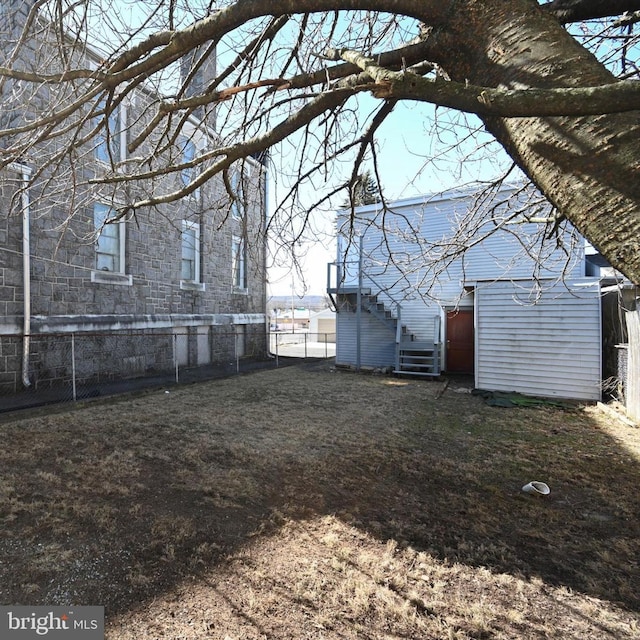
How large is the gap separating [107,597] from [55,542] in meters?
0.87

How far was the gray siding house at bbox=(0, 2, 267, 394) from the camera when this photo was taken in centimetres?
688

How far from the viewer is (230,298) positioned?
45.9 ft

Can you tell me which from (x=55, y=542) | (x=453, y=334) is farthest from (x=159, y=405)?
(x=453, y=334)

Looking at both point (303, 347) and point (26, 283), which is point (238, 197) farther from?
point (303, 347)

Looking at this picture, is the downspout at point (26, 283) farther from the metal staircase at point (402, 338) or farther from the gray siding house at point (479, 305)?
the metal staircase at point (402, 338)

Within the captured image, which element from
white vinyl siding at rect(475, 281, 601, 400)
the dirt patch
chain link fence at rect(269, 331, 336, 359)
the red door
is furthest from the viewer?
chain link fence at rect(269, 331, 336, 359)

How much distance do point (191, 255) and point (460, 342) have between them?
8.92 meters

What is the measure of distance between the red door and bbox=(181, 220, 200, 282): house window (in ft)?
26.6

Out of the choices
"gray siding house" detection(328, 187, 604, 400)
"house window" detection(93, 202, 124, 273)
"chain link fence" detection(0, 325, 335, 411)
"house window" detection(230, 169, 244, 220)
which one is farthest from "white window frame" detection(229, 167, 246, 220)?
"house window" detection(93, 202, 124, 273)

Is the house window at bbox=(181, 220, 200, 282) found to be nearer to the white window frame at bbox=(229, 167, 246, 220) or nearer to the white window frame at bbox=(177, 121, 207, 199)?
the white window frame at bbox=(177, 121, 207, 199)

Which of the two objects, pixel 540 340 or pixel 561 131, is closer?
pixel 561 131

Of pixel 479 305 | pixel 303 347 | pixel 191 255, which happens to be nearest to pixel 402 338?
pixel 479 305

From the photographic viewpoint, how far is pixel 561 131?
4.16 ft

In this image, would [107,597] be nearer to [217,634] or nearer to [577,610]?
[217,634]
